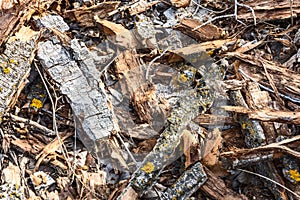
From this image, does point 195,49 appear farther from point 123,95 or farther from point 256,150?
point 256,150

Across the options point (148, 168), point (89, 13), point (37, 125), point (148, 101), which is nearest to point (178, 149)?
point (148, 168)

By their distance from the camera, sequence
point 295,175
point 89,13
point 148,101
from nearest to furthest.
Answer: point 295,175, point 148,101, point 89,13

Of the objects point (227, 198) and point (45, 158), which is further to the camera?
point (45, 158)

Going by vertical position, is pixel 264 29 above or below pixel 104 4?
below

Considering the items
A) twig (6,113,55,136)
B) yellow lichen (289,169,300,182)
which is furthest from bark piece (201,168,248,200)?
twig (6,113,55,136)

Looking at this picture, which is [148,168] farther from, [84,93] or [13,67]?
[13,67]

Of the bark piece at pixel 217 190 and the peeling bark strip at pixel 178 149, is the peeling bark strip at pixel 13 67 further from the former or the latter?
the bark piece at pixel 217 190

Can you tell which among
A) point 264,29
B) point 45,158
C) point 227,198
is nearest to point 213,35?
point 264,29
